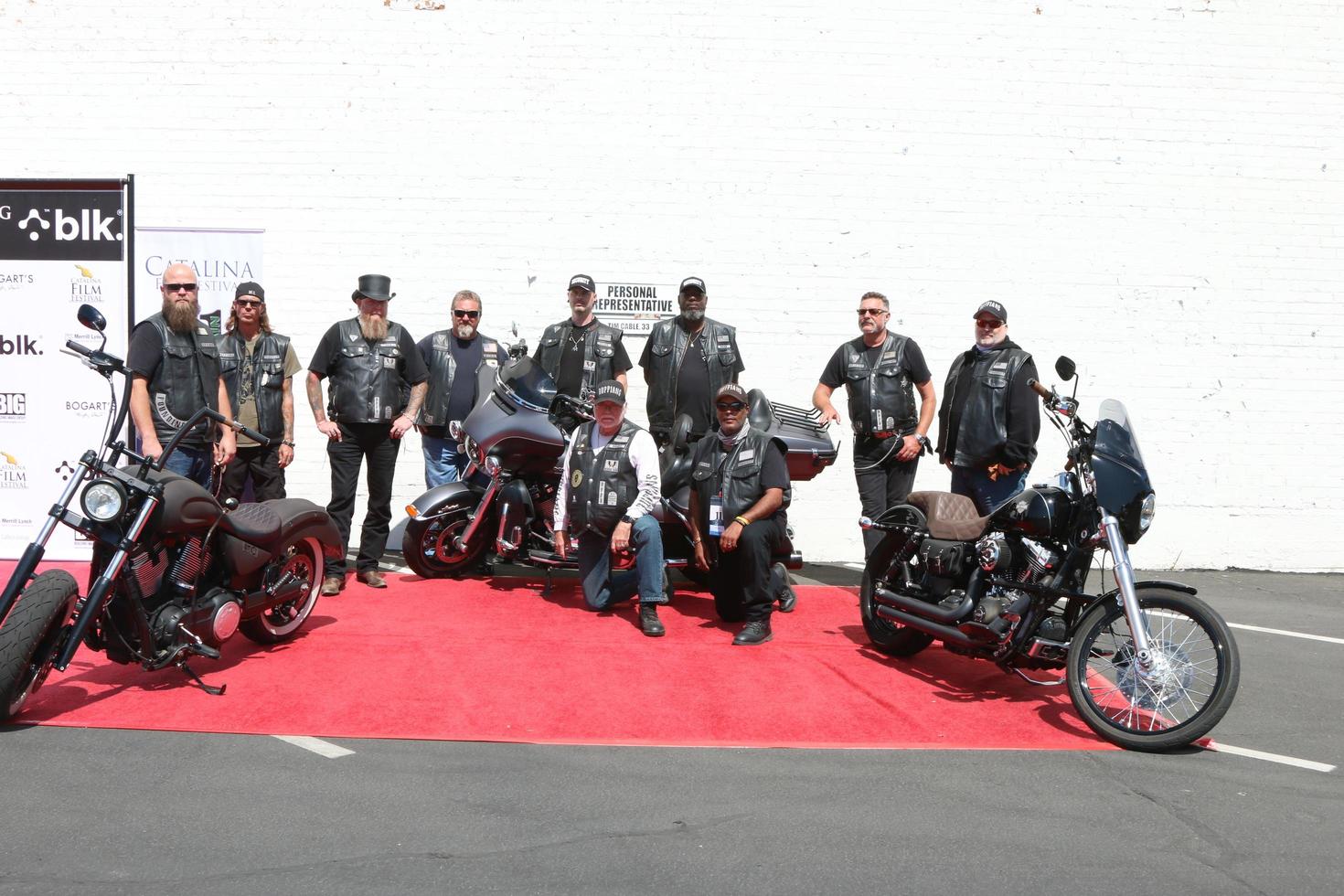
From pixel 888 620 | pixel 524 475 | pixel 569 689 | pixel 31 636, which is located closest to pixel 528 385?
pixel 524 475

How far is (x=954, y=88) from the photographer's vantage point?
9344mm

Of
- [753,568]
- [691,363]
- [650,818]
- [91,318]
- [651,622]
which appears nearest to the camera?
[650,818]

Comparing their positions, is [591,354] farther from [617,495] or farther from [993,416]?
[993,416]

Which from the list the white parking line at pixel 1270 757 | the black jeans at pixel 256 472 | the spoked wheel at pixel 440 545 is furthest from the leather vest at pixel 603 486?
the white parking line at pixel 1270 757

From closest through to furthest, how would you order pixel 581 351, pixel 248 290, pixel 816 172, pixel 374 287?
1. pixel 248 290
2. pixel 374 287
3. pixel 581 351
4. pixel 816 172

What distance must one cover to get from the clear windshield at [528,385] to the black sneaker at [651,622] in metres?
1.54

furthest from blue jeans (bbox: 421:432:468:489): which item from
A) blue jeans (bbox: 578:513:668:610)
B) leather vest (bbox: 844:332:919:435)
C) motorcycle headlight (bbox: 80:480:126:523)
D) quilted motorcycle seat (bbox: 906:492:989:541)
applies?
motorcycle headlight (bbox: 80:480:126:523)

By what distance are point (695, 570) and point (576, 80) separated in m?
4.10

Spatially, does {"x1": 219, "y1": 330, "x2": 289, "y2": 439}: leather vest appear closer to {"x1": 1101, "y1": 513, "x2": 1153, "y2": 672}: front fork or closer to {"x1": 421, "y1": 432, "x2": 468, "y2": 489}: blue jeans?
{"x1": 421, "y1": 432, "x2": 468, "y2": 489}: blue jeans

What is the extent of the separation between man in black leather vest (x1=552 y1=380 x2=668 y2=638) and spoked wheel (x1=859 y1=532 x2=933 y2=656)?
1146 mm

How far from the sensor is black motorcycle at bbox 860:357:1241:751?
15.5 ft

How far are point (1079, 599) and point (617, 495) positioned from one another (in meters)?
2.58

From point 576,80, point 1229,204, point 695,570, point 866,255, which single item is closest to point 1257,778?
point 695,570

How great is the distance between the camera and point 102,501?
4742 millimetres
